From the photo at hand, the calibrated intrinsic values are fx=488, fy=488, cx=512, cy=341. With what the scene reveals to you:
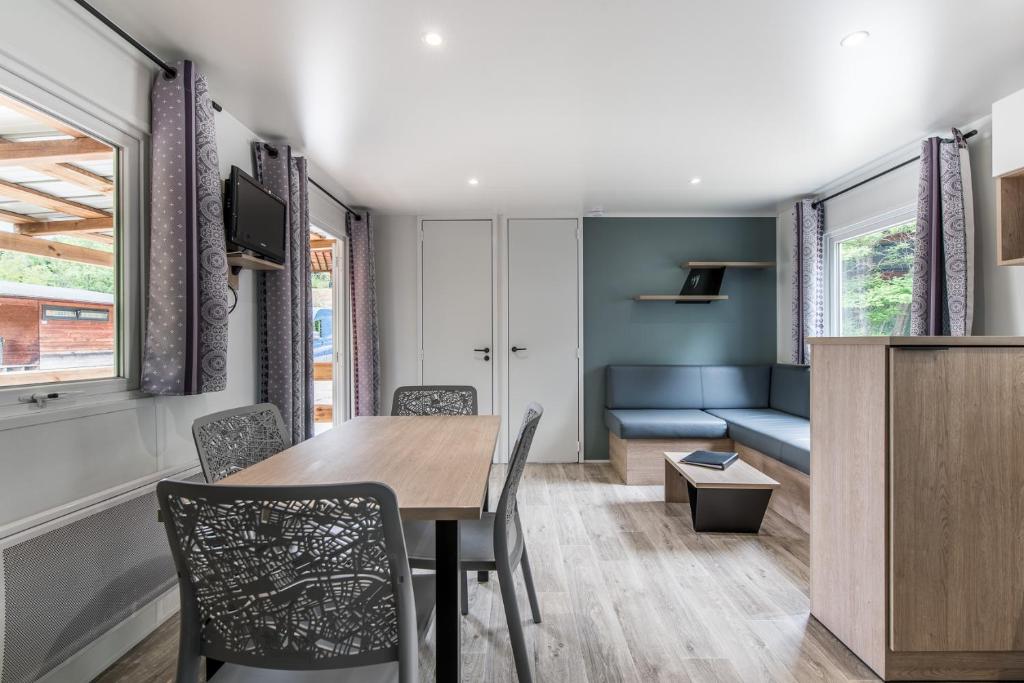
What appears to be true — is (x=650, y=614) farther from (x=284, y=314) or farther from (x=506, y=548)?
(x=284, y=314)

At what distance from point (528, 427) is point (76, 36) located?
2036 mm

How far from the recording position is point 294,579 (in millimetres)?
898

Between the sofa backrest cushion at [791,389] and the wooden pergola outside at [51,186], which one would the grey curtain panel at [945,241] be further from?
the wooden pergola outside at [51,186]

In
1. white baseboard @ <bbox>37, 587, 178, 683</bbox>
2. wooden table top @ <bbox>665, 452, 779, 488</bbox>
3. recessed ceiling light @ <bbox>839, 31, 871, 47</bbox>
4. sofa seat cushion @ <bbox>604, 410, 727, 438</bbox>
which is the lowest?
white baseboard @ <bbox>37, 587, 178, 683</bbox>

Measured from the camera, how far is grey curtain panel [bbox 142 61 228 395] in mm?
1935

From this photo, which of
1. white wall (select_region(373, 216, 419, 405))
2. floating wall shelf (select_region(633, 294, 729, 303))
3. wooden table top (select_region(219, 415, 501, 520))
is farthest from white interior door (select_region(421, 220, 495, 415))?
wooden table top (select_region(219, 415, 501, 520))

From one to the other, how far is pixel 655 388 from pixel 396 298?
2632 mm

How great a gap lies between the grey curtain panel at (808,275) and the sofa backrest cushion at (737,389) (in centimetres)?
53

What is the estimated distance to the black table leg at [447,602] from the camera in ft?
3.75

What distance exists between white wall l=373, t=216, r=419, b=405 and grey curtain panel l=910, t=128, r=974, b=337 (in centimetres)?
385

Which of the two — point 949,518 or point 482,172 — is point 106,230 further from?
point 949,518

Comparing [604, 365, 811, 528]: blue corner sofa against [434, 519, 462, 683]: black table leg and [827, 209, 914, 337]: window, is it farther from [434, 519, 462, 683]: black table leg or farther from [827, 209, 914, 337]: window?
[434, 519, 462, 683]: black table leg

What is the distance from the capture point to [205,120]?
A: 2102mm

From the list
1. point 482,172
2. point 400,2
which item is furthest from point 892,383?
point 482,172
